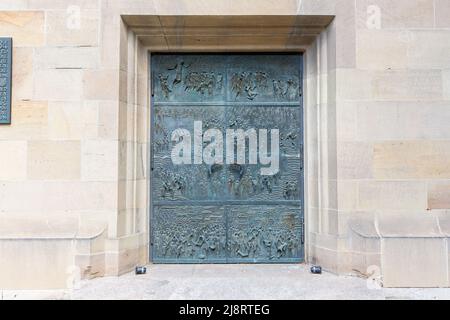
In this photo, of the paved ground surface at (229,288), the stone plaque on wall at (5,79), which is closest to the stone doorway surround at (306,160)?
the paved ground surface at (229,288)

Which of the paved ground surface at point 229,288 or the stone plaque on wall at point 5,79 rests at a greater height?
the stone plaque on wall at point 5,79

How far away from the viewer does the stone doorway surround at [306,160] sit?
16.4 ft

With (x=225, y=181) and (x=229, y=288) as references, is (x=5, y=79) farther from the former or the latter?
(x=229, y=288)

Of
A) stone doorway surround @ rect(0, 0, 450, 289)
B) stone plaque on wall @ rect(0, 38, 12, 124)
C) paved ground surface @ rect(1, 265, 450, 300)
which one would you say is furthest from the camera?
stone plaque on wall @ rect(0, 38, 12, 124)

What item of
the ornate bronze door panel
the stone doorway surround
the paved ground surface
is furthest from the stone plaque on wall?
the paved ground surface

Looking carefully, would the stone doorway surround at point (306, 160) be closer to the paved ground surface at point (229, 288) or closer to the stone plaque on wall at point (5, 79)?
the paved ground surface at point (229, 288)

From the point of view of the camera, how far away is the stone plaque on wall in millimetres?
5426

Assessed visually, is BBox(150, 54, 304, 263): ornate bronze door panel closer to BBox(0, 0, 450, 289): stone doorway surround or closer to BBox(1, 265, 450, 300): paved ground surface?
BBox(0, 0, 450, 289): stone doorway surround

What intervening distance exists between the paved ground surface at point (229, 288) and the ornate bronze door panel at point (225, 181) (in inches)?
21.4

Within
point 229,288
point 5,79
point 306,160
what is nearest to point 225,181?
point 306,160

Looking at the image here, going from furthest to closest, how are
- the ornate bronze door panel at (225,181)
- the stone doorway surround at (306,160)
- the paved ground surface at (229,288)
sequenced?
the ornate bronze door panel at (225,181) → the stone doorway surround at (306,160) → the paved ground surface at (229,288)

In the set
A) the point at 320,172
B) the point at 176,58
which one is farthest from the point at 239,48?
the point at 320,172

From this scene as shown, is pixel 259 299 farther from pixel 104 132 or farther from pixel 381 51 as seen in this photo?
pixel 381 51

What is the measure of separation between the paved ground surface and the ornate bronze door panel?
1.78 ft
